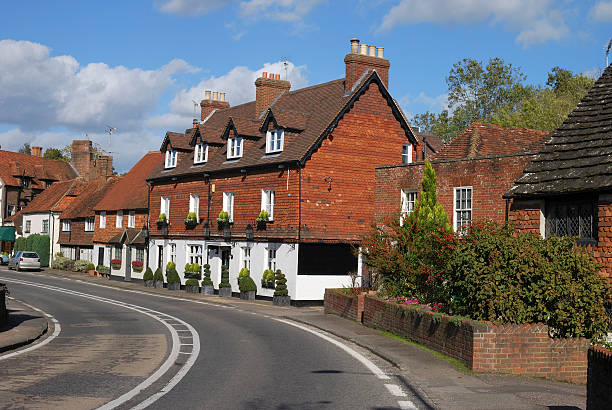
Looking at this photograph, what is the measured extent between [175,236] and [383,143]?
15685 mm

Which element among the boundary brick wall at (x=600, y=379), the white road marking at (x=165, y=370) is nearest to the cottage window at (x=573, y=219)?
the boundary brick wall at (x=600, y=379)

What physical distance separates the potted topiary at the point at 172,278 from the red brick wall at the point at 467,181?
1780cm

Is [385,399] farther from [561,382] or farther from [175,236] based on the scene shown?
[175,236]

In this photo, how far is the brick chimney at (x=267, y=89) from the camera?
43562 mm

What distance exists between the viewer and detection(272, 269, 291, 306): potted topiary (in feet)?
112

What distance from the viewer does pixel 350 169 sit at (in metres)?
36.0

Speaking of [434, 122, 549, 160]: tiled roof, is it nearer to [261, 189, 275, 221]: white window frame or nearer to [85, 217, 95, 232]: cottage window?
[261, 189, 275, 221]: white window frame

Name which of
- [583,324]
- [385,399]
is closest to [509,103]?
[583,324]

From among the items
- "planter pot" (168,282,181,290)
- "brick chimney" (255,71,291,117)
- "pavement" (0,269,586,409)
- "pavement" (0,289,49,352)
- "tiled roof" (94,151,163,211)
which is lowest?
"planter pot" (168,282,181,290)

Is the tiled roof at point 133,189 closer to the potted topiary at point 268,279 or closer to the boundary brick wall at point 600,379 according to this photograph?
the potted topiary at point 268,279

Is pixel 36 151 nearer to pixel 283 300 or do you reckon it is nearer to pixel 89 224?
pixel 89 224

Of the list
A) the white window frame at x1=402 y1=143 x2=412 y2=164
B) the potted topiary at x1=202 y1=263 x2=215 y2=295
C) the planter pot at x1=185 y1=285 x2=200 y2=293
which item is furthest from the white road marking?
the white window frame at x1=402 y1=143 x2=412 y2=164

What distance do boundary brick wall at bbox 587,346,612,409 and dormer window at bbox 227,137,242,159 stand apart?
30.5m

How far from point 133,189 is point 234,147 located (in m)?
18.2
